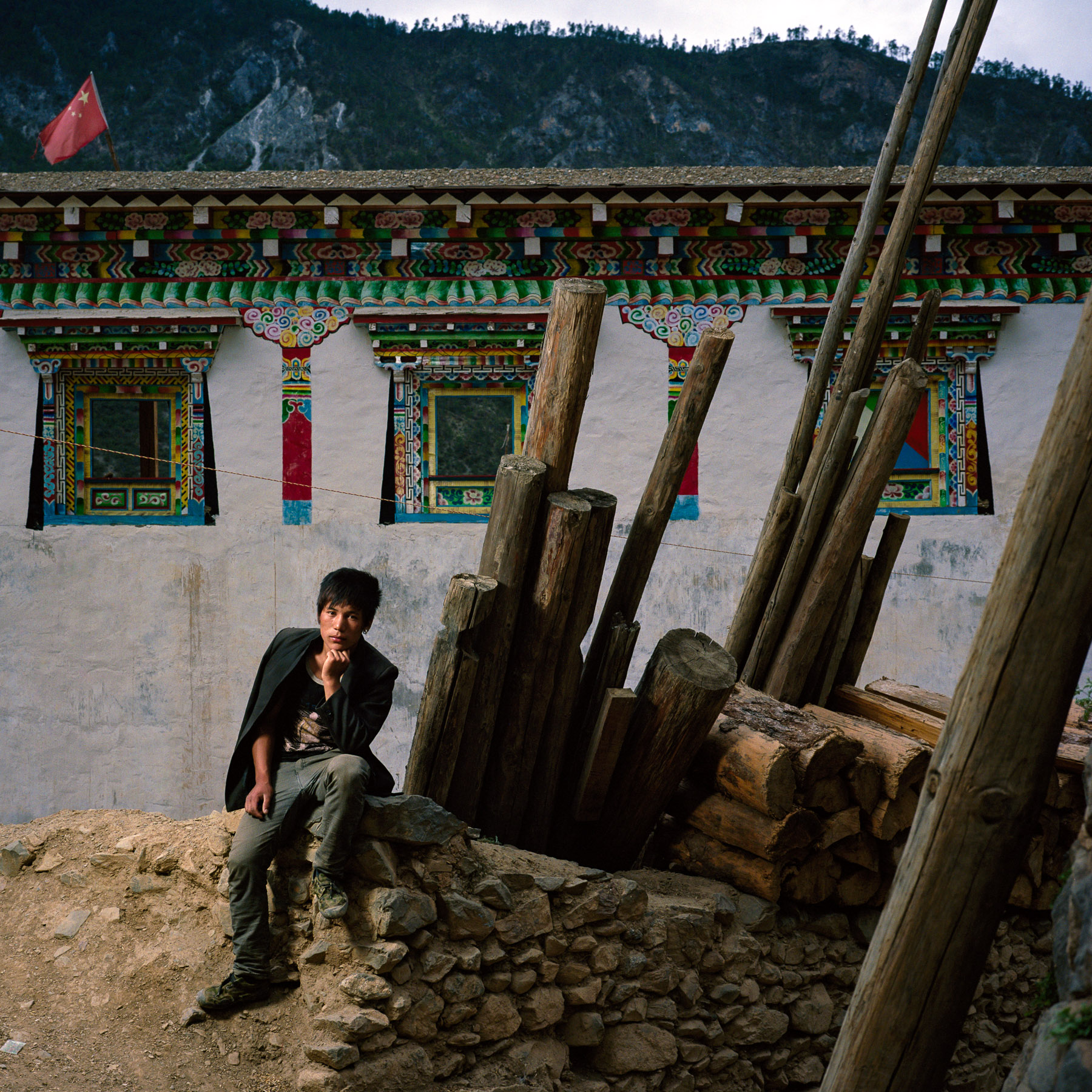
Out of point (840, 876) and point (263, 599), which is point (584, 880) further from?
point (263, 599)

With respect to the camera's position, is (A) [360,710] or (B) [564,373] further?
(B) [564,373]

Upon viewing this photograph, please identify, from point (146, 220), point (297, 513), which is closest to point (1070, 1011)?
point (297, 513)

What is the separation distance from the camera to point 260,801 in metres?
3.11

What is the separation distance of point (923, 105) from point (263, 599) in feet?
119

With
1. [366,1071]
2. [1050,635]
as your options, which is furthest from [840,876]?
[1050,635]

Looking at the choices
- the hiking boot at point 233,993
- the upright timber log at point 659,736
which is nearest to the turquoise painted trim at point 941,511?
the upright timber log at point 659,736

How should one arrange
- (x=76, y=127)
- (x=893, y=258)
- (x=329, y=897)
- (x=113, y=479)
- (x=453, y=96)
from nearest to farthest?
(x=329, y=897)
(x=893, y=258)
(x=113, y=479)
(x=76, y=127)
(x=453, y=96)

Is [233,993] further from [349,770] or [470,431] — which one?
[470,431]

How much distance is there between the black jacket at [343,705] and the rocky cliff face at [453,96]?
27727 millimetres

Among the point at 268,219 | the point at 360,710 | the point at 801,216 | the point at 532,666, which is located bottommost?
the point at 360,710

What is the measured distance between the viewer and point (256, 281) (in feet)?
26.7

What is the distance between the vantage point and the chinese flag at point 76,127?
31.3ft

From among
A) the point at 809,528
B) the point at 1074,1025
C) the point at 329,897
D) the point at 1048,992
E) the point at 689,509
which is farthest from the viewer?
the point at 689,509

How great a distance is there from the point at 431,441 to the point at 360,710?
202 inches
